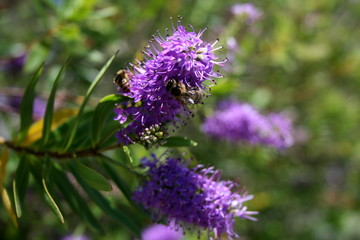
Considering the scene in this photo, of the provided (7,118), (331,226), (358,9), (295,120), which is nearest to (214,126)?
(7,118)

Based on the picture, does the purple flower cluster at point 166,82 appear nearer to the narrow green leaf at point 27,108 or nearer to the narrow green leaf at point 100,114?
the narrow green leaf at point 100,114

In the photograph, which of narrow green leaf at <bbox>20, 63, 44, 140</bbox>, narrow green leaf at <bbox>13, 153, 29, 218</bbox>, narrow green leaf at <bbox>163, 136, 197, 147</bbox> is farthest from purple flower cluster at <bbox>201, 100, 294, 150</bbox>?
narrow green leaf at <bbox>13, 153, 29, 218</bbox>

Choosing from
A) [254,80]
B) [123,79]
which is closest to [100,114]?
[123,79]

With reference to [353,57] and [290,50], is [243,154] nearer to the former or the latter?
[290,50]

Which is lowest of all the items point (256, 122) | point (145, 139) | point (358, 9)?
point (145, 139)

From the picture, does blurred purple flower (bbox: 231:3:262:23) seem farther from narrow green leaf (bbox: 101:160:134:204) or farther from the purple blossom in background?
the purple blossom in background

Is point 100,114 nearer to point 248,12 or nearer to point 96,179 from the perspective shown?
point 96,179
